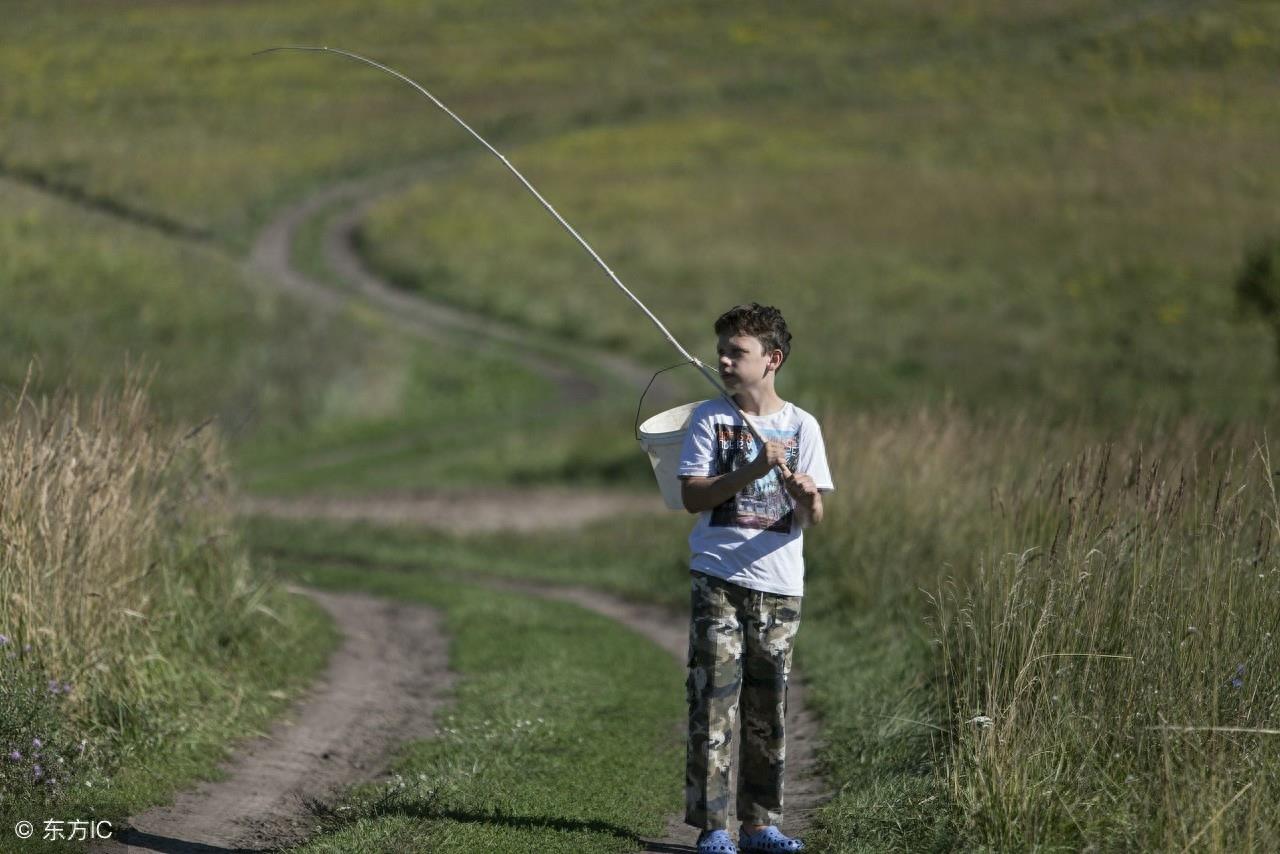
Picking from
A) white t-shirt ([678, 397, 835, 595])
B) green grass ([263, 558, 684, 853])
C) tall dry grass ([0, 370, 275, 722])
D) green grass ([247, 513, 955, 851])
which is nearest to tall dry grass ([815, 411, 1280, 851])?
green grass ([247, 513, 955, 851])

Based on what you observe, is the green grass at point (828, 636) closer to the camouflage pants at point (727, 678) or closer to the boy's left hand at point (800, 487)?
the camouflage pants at point (727, 678)

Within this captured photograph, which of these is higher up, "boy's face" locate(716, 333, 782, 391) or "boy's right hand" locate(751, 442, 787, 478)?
"boy's face" locate(716, 333, 782, 391)

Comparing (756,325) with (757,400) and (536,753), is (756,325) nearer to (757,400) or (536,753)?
(757,400)

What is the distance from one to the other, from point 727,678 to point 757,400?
1098 millimetres

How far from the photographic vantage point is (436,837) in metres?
6.96

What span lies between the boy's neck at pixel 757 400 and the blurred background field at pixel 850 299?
4.63 ft

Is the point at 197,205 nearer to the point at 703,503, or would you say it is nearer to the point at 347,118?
the point at 347,118

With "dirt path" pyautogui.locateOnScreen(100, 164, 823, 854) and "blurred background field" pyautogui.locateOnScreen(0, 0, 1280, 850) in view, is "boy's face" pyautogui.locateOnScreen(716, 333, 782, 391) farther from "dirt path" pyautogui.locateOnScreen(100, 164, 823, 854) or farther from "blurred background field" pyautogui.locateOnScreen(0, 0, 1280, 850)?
"dirt path" pyautogui.locateOnScreen(100, 164, 823, 854)

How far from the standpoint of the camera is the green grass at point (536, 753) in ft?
23.6

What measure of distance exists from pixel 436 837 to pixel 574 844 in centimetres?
58

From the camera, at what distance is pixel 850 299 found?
51312 mm

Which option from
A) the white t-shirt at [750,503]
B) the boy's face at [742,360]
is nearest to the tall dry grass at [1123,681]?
the white t-shirt at [750,503]

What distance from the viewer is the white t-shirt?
647cm

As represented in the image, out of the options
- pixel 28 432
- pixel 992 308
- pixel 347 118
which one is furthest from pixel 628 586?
pixel 347 118
